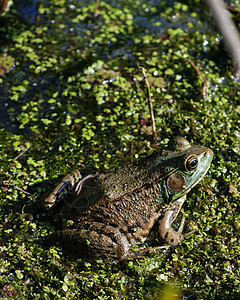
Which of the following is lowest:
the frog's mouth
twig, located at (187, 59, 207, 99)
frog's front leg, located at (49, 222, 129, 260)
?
frog's front leg, located at (49, 222, 129, 260)

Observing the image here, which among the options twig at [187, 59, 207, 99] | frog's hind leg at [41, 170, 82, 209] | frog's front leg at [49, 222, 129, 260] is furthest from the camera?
twig at [187, 59, 207, 99]

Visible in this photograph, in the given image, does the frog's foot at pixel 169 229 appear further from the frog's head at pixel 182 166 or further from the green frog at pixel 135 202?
the frog's head at pixel 182 166

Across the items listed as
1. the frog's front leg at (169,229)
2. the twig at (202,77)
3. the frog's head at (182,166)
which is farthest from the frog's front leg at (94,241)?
the twig at (202,77)

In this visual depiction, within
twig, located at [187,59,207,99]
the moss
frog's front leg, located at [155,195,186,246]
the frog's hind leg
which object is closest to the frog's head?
frog's front leg, located at [155,195,186,246]

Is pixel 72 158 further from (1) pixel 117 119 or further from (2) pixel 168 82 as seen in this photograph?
(2) pixel 168 82

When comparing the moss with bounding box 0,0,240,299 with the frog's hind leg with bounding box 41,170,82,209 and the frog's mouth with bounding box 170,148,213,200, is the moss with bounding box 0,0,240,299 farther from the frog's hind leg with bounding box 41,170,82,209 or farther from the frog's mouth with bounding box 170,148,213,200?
the frog's mouth with bounding box 170,148,213,200

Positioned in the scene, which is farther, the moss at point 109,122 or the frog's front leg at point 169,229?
the frog's front leg at point 169,229

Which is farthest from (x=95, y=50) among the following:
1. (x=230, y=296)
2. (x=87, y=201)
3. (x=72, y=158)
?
(x=230, y=296)
